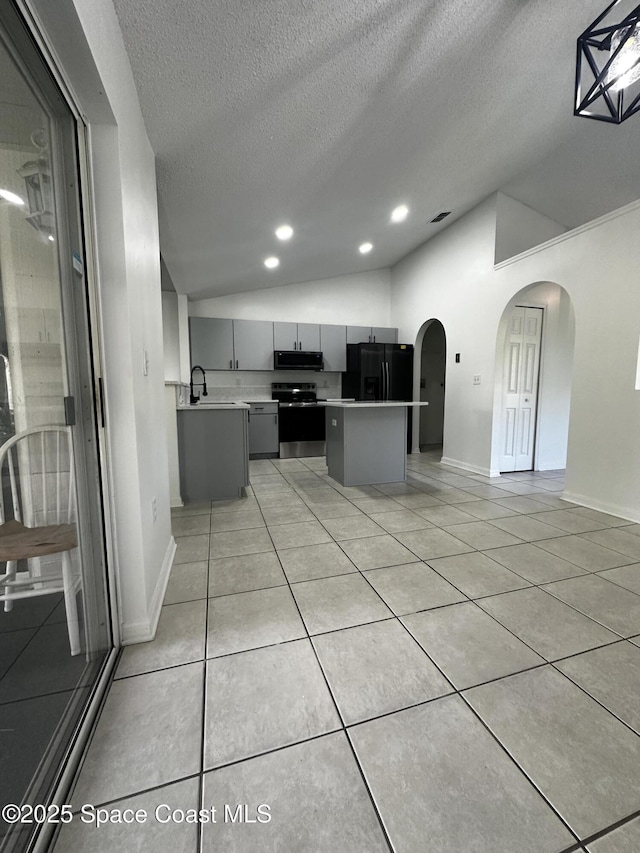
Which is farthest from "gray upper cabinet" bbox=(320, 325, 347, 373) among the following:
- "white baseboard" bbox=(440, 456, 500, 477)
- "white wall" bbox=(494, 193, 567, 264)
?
"white wall" bbox=(494, 193, 567, 264)

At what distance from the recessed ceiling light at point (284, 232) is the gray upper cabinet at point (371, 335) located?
232 centimetres

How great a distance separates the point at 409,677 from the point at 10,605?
1.29 meters

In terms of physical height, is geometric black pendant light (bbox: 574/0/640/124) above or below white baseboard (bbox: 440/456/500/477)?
above

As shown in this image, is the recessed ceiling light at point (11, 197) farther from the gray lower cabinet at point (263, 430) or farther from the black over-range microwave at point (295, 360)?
the black over-range microwave at point (295, 360)

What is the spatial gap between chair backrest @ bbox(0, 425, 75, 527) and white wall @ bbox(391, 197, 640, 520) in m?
3.76

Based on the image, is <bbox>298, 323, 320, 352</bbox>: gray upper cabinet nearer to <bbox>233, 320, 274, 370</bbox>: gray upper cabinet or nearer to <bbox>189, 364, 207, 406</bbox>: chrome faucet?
<bbox>233, 320, 274, 370</bbox>: gray upper cabinet

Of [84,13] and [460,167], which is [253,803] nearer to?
[84,13]

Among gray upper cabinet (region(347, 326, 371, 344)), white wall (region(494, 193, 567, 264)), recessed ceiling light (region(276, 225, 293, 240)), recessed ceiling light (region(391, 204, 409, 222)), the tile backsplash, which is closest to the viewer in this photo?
recessed ceiling light (region(276, 225, 293, 240))

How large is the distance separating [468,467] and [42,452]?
14.9ft

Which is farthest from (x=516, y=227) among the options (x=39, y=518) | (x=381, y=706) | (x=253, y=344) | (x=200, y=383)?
(x=39, y=518)

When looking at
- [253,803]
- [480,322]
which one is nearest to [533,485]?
[480,322]

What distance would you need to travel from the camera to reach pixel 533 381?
4406mm

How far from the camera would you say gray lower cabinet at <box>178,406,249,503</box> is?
3242 mm

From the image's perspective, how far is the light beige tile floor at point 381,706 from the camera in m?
0.85
